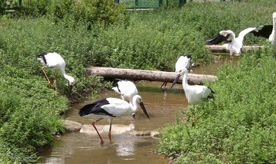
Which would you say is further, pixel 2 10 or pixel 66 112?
pixel 2 10

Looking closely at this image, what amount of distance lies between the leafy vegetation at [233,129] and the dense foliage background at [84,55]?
0.03 meters

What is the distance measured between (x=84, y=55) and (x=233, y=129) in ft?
19.0

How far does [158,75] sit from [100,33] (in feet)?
9.10

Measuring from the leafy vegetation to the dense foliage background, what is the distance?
30mm

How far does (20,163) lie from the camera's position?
18.0 ft

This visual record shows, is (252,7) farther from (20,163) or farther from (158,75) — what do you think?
(20,163)

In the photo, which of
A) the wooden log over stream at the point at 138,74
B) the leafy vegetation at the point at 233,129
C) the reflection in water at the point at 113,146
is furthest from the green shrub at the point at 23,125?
the wooden log over stream at the point at 138,74

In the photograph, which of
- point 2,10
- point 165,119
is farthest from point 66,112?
point 2,10

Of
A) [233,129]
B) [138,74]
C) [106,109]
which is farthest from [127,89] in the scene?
[233,129]

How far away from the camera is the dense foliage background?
6031 millimetres

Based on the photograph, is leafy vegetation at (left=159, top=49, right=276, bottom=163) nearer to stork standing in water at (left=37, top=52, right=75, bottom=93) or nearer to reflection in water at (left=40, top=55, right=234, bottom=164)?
reflection in water at (left=40, top=55, right=234, bottom=164)

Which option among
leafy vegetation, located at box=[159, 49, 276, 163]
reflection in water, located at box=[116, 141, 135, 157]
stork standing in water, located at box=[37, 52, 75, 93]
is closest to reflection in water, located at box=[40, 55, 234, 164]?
reflection in water, located at box=[116, 141, 135, 157]

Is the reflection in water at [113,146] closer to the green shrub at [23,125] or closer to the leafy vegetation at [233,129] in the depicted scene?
the green shrub at [23,125]

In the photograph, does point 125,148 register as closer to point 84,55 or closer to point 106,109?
point 106,109
